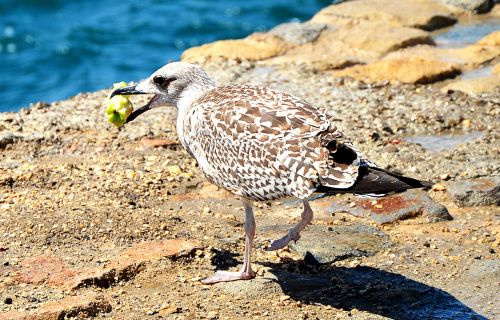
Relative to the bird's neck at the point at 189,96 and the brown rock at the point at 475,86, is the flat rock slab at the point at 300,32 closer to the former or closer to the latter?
the brown rock at the point at 475,86

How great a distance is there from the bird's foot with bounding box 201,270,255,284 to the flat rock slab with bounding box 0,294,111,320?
0.67 m

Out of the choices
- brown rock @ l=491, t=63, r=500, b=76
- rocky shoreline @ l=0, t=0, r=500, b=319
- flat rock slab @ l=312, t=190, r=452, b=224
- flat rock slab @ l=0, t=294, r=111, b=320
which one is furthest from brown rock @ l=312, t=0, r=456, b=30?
flat rock slab @ l=0, t=294, r=111, b=320

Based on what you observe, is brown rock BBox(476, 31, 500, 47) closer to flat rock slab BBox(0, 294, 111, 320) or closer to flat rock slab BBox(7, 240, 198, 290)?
flat rock slab BBox(7, 240, 198, 290)

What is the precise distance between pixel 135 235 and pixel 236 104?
1.16 metres

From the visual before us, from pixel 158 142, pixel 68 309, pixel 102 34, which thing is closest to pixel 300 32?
pixel 158 142

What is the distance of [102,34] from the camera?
20844 mm

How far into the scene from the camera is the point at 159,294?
5.90 metres

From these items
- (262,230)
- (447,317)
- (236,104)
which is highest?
(236,104)

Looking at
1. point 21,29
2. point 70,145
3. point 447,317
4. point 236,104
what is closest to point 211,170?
point 236,104

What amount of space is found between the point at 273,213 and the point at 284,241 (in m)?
1.02

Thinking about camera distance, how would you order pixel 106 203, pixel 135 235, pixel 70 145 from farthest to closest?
pixel 70 145
pixel 106 203
pixel 135 235

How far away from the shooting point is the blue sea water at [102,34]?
19.0 m

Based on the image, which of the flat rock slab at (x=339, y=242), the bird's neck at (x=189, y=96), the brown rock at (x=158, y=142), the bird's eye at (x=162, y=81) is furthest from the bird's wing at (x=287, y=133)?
the brown rock at (x=158, y=142)

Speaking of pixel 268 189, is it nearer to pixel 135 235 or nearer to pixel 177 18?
pixel 135 235
